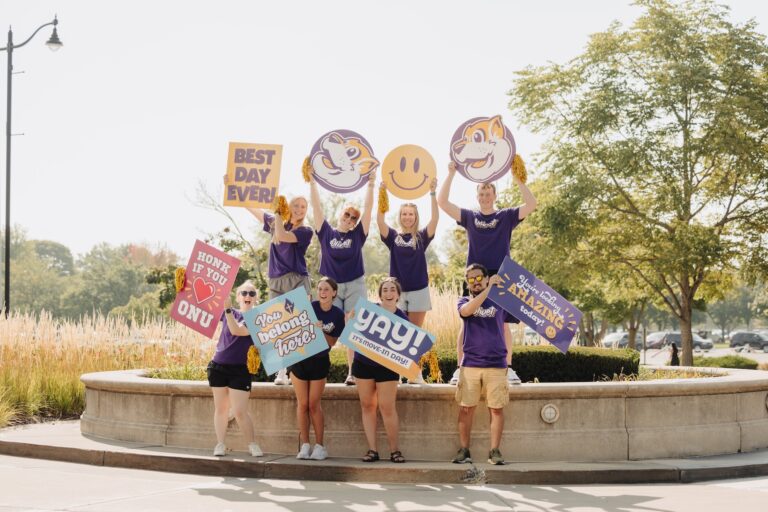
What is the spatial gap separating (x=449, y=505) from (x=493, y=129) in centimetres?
459

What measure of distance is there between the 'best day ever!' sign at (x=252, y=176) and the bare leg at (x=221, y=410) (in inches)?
92.0

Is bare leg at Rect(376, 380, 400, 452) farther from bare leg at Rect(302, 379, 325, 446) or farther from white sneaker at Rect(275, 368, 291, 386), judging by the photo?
white sneaker at Rect(275, 368, 291, 386)

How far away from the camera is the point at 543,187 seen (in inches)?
1213

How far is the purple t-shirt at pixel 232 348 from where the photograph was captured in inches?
379

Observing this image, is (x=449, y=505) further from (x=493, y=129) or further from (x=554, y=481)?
(x=493, y=129)

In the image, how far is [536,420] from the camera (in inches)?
382

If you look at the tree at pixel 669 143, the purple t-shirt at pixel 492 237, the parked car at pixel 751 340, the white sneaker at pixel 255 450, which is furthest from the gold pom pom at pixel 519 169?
the parked car at pixel 751 340

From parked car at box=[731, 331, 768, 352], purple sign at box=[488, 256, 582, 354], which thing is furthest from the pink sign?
parked car at box=[731, 331, 768, 352]

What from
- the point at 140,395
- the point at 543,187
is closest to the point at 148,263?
the point at 543,187

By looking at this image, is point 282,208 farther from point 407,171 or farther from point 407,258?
point 407,171

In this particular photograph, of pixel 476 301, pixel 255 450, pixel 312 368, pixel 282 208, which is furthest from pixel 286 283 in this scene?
pixel 476 301

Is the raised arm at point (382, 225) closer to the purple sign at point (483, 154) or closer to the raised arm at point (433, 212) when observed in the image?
the raised arm at point (433, 212)

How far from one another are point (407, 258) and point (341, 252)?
72cm

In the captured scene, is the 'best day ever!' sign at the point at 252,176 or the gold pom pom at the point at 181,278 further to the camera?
the 'best day ever!' sign at the point at 252,176
